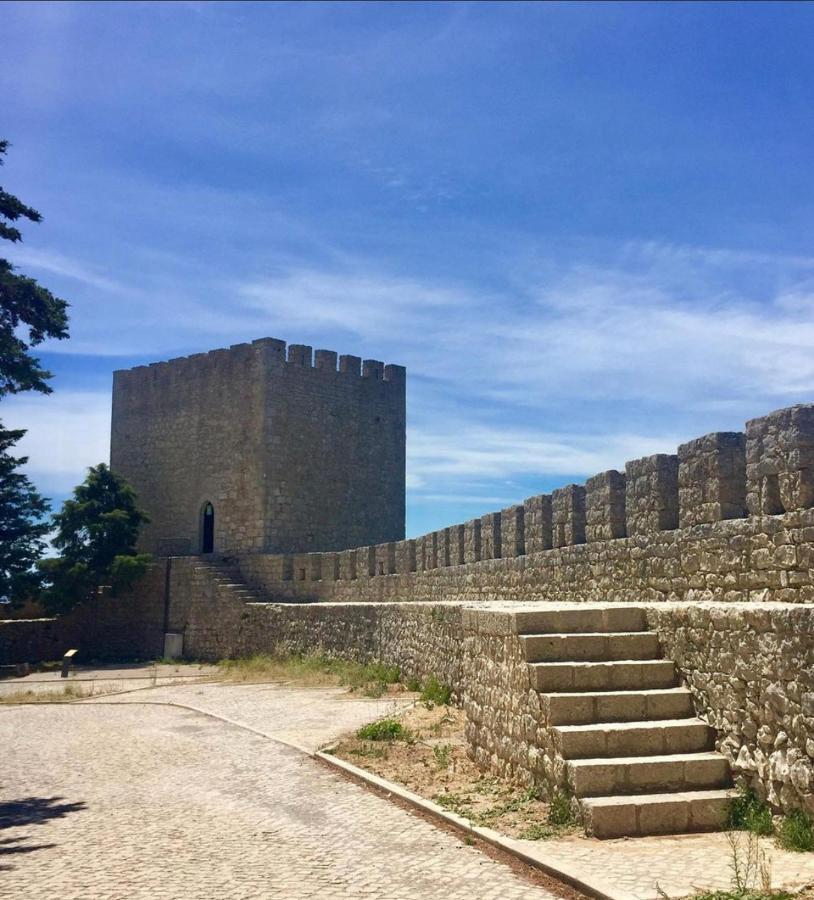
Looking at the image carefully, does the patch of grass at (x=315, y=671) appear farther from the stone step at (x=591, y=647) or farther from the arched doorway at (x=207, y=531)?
the arched doorway at (x=207, y=531)

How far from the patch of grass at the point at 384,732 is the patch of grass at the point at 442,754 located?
0.55m

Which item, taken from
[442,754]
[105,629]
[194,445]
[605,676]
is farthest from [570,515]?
[194,445]

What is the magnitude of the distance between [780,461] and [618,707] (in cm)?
226

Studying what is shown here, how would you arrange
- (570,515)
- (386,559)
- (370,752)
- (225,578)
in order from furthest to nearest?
(225,578) → (386,559) → (570,515) → (370,752)

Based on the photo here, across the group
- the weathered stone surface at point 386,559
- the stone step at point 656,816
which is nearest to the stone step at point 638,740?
the stone step at point 656,816

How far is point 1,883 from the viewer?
5113mm

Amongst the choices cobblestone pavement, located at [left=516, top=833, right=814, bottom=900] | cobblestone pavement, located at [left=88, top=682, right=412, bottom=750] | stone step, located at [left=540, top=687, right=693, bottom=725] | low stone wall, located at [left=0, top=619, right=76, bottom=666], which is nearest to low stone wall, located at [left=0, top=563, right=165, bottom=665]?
low stone wall, located at [left=0, top=619, right=76, bottom=666]

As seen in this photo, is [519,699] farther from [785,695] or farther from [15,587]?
[15,587]

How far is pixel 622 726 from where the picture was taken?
6.12m

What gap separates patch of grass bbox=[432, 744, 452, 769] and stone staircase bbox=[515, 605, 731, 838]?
1669 millimetres

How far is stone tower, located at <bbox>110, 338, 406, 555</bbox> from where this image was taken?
85.1 feet

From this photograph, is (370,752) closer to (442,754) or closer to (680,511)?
(442,754)

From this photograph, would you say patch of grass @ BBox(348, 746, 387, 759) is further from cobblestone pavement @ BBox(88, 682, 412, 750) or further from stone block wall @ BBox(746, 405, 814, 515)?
stone block wall @ BBox(746, 405, 814, 515)

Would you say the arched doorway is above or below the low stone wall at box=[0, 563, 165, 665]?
above
